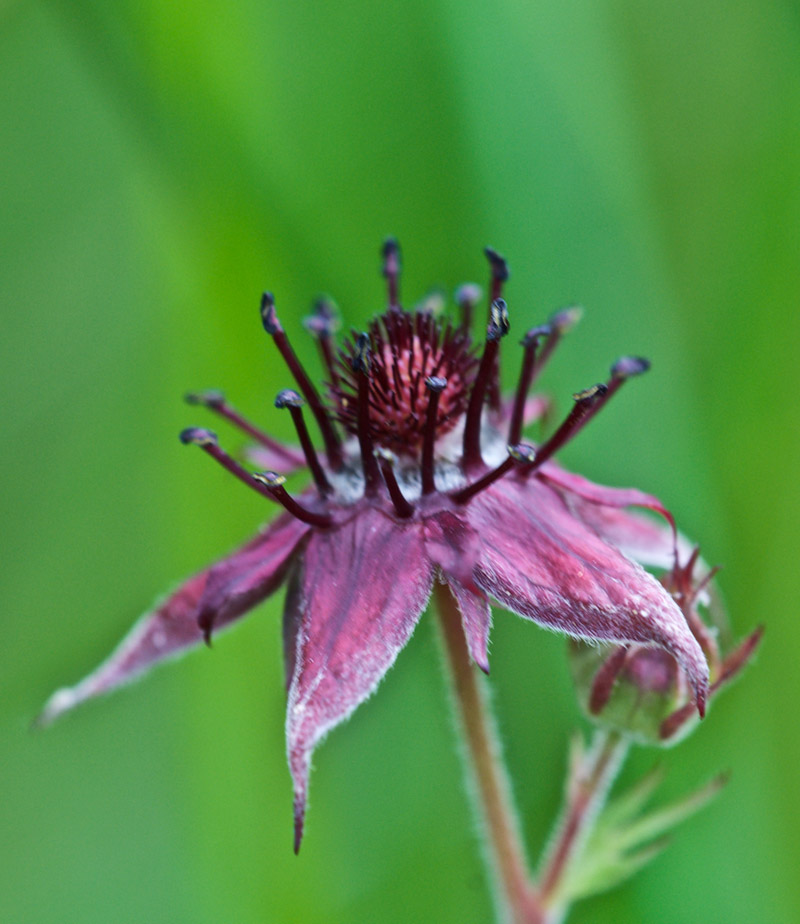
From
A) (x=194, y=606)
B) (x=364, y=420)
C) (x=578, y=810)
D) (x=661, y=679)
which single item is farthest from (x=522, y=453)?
(x=578, y=810)

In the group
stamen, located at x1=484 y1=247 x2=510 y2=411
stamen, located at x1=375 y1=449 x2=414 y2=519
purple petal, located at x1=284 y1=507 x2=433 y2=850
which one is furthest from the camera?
stamen, located at x1=484 y1=247 x2=510 y2=411

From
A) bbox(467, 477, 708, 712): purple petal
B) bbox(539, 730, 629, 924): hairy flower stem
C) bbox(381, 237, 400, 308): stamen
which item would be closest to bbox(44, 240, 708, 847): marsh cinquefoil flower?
bbox(467, 477, 708, 712): purple petal

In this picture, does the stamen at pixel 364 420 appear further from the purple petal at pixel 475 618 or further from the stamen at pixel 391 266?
the stamen at pixel 391 266

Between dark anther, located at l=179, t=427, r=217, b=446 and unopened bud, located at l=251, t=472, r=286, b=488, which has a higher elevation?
dark anther, located at l=179, t=427, r=217, b=446

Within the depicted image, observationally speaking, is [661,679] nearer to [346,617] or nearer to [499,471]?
[499,471]

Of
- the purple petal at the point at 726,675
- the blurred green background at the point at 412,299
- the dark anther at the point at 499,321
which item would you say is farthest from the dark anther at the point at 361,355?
the blurred green background at the point at 412,299

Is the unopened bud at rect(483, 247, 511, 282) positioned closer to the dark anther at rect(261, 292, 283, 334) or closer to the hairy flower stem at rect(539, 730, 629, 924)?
the dark anther at rect(261, 292, 283, 334)
